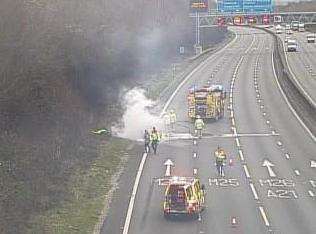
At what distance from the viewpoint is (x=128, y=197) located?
34.7 m

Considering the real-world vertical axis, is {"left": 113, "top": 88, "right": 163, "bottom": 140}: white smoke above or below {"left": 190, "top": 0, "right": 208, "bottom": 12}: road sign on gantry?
below

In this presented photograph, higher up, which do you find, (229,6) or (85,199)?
(229,6)

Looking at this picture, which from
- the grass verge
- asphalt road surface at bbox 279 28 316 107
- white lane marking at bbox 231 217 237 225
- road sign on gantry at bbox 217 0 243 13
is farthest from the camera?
road sign on gantry at bbox 217 0 243 13

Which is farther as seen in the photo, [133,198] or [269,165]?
[269,165]

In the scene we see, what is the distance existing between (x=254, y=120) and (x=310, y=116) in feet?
13.4

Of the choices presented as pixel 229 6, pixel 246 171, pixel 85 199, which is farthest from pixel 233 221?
pixel 229 6

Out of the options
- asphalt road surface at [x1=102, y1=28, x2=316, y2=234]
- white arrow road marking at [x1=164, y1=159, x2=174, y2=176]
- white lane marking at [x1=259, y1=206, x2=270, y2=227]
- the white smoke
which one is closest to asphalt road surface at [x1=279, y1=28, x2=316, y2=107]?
asphalt road surface at [x1=102, y1=28, x2=316, y2=234]

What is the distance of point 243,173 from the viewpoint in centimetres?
3981

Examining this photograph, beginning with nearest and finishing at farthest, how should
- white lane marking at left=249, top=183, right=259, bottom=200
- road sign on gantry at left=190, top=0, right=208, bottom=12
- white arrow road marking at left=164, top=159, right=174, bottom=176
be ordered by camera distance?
white lane marking at left=249, top=183, right=259, bottom=200, white arrow road marking at left=164, top=159, right=174, bottom=176, road sign on gantry at left=190, top=0, right=208, bottom=12

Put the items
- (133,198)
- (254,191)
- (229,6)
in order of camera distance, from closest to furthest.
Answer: (133,198) < (254,191) < (229,6)

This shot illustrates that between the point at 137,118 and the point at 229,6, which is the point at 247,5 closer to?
the point at 229,6

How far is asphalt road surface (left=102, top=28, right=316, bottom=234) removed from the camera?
30.4m

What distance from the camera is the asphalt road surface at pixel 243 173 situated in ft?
99.6

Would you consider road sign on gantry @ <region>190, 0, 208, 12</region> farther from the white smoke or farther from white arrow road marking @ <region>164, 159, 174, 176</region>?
white arrow road marking @ <region>164, 159, 174, 176</region>
